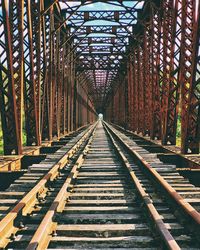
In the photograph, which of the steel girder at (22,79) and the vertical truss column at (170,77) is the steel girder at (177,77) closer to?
the vertical truss column at (170,77)

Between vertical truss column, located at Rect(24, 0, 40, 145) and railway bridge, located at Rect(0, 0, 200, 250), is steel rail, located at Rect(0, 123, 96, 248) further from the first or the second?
vertical truss column, located at Rect(24, 0, 40, 145)

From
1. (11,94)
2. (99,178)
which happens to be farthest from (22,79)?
(99,178)

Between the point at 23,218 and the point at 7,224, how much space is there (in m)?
0.54

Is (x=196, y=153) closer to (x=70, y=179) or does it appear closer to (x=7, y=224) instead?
(x=70, y=179)

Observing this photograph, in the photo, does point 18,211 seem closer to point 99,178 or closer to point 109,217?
point 109,217

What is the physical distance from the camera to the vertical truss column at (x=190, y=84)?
27.4 ft

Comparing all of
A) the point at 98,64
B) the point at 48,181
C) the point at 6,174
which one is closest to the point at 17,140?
the point at 6,174

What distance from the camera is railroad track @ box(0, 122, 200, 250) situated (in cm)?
361

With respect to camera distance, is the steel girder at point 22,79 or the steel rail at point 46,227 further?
the steel girder at point 22,79

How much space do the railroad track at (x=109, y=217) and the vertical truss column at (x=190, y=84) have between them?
241 centimetres

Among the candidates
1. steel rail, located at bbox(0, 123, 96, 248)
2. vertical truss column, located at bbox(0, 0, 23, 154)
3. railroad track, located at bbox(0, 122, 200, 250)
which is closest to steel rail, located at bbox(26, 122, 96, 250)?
railroad track, located at bbox(0, 122, 200, 250)

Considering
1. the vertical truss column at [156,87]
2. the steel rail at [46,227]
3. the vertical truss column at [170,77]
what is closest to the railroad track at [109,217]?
the steel rail at [46,227]

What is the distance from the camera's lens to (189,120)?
29.0ft

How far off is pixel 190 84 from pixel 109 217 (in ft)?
16.8
